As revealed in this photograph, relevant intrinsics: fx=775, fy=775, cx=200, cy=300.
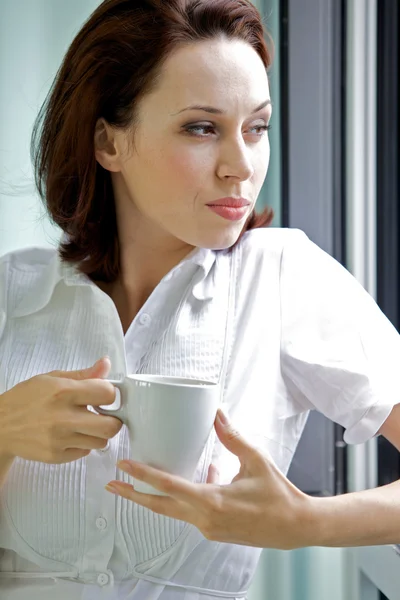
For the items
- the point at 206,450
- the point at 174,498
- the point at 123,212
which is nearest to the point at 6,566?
the point at 206,450

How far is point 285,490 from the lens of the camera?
2.57 ft

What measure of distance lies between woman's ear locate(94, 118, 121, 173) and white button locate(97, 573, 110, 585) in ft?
1.87

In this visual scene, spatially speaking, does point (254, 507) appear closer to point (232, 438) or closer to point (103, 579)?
point (232, 438)

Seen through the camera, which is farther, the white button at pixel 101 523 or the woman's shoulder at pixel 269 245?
the woman's shoulder at pixel 269 245

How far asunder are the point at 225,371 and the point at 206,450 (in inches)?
4.6

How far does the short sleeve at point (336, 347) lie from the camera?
3.27ft

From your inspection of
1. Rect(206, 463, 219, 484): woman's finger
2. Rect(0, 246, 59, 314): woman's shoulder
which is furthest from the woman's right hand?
Rect(0, 246, 59, 314): woman's shoulder

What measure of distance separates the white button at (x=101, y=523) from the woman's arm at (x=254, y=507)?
208mm

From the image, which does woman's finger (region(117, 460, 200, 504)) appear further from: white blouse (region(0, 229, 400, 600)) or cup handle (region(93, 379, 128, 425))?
white blouse (region(0, 229, 400, 600))

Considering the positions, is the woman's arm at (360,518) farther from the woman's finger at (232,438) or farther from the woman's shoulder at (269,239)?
the woman's shoulder at (269,239)

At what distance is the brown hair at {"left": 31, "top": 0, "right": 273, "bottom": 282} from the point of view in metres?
1.05

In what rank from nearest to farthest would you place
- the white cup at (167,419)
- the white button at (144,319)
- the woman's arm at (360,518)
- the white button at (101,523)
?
the white cup at (167,419), the woman's arm at (360,518), the white button at (101,523), the white button at (144,319)

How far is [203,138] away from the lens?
102 centimetres

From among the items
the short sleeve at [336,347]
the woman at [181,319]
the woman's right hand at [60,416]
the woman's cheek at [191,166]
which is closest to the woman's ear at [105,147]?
the woman at [181,319]
